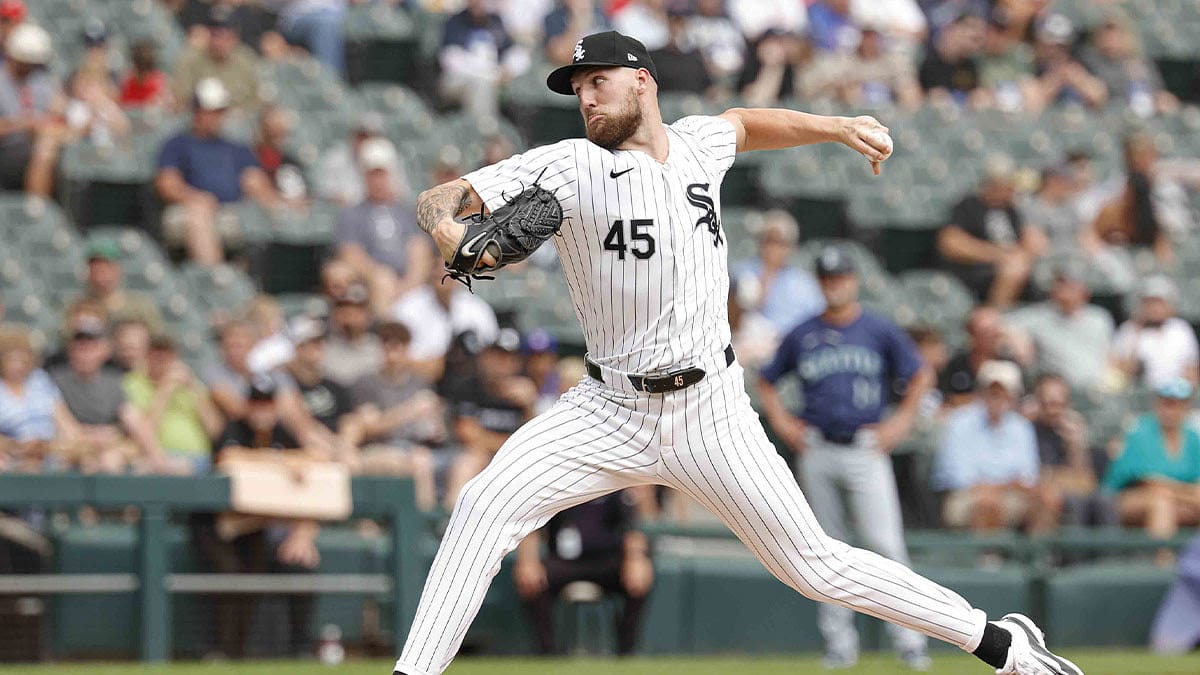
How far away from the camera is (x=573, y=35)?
13.6m

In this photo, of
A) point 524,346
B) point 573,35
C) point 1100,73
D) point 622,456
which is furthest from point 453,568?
point 1100,73

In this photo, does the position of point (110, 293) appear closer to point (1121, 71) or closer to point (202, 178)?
point (202, 178)

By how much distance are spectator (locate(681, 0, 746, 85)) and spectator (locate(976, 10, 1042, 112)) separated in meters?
2.39

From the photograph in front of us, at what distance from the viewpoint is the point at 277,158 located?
1170 centimetres

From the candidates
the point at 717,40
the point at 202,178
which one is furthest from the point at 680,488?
the point at 717,40

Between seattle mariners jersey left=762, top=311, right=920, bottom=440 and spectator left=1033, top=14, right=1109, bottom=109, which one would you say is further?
spectator left=1033, top=14, right=1109, bottom=109

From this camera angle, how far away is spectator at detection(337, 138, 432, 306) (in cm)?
1096

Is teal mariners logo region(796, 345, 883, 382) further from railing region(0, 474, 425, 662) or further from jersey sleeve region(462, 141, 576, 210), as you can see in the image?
jersey sleeve region(462, 141, 576, 210)

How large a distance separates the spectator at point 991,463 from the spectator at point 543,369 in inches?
96.4

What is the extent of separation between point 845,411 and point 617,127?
4.28m

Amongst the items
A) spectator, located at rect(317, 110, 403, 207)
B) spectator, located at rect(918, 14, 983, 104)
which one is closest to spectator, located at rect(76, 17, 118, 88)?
spectator, located at rect(317, 110, 403, 207)

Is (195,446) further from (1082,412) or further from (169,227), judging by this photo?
(1082,412)

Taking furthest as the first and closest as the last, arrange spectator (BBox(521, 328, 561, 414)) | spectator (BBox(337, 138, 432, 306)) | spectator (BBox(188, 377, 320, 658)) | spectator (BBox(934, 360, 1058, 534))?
spectator (BBox(337, 138, 432, 306)) < spectator (BBox(934, 360, 1058, 534)) < spectator (BBox(521, 328, 561, 414)) < spectator (BBox(188, 377, 320, 658))

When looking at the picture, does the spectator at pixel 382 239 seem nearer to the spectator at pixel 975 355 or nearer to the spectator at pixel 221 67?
the spectator at pixel 221 67
